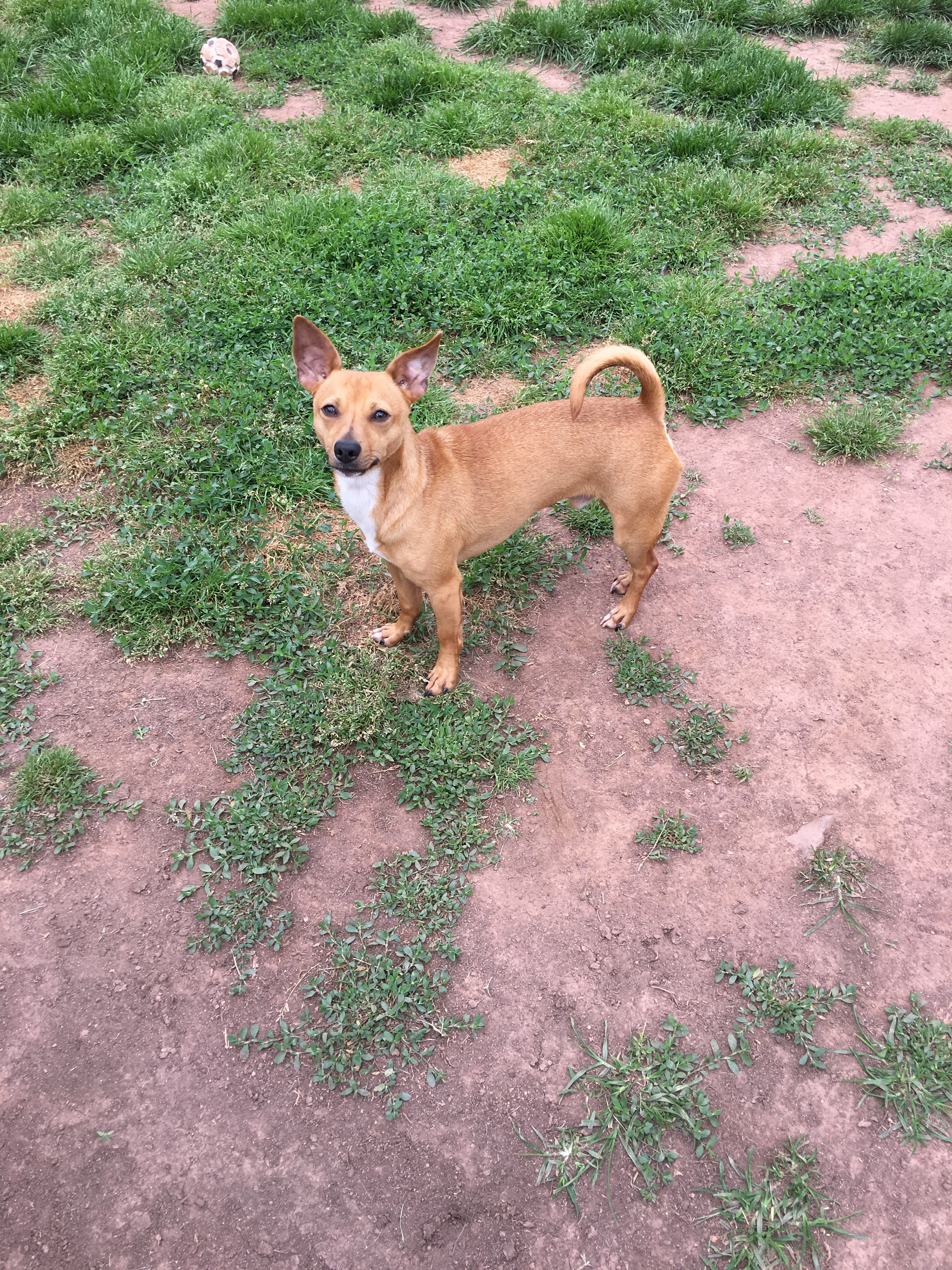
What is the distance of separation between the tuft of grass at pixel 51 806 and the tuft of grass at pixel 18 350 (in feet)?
10.2

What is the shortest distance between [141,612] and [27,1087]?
215 centimetres

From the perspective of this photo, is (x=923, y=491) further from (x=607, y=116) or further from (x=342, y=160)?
(x=342, y=160)

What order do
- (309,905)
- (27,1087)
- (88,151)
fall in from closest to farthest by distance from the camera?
(27,1087) → (309,905) → (88,151)

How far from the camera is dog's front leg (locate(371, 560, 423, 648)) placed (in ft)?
12.6

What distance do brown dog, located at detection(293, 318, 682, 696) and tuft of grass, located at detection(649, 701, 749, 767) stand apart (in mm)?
807

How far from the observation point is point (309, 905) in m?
3.12

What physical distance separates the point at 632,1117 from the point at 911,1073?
98cm

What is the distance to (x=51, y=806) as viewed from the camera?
3.36 m

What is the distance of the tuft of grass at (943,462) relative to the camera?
15.9 ft

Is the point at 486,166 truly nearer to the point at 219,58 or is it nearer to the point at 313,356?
the point at 219,58

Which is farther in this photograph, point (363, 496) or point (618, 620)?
point (618, 620)

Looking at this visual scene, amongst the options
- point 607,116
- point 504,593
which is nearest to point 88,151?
point 607,116

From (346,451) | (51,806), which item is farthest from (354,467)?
(51,806)

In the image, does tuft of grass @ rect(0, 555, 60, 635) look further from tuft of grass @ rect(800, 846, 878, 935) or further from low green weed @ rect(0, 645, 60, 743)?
tuft of grass @ rect(800, 846, 878, 935)
